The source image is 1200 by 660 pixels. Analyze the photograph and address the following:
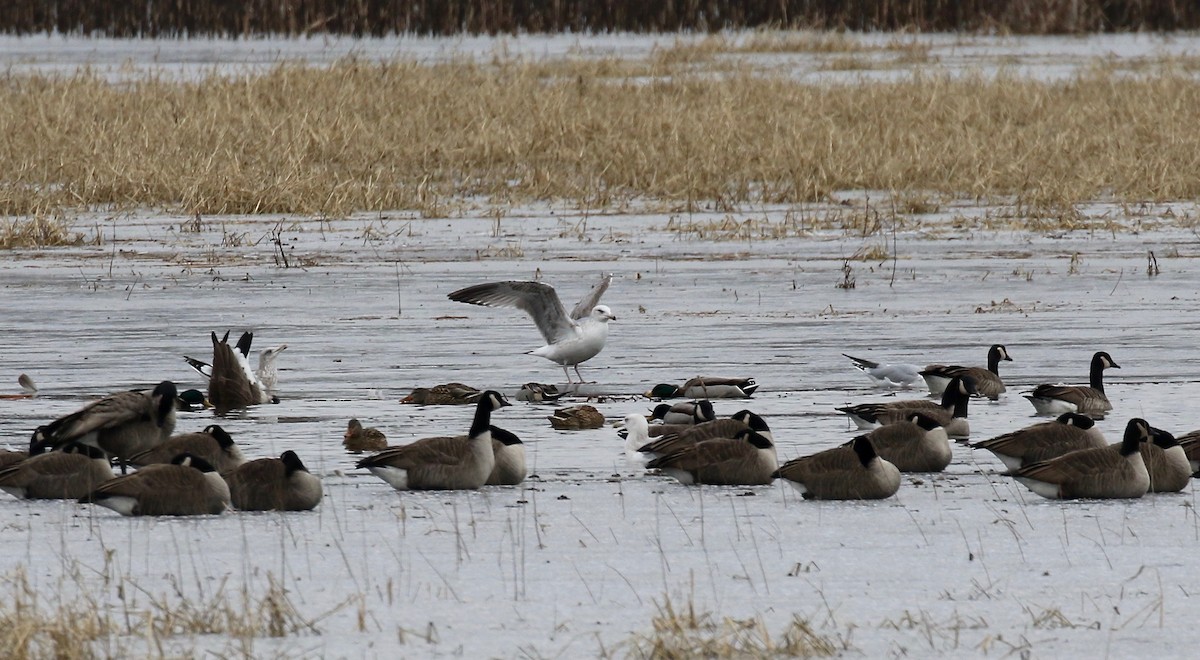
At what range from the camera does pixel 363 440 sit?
353 inches

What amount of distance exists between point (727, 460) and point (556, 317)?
387 centimetres

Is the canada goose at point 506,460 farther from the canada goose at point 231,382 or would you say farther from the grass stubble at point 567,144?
the grass stubble at point 567,144

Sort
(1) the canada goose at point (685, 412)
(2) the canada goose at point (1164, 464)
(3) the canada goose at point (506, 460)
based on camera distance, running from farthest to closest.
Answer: (1) the canada goose at point (685, 412), (3) the canada goose at point (506, 460), (2) the canada goose at point (1164, 464)

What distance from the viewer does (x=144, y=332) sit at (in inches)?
523

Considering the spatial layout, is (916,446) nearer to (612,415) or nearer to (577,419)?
(577,419)

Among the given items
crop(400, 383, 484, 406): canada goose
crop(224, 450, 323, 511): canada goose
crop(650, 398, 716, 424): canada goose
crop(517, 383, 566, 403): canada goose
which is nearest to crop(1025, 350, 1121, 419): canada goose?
crop(650, 398, 716, 424): canada goose

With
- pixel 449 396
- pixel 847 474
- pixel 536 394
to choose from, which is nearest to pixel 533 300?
pixel 536 394

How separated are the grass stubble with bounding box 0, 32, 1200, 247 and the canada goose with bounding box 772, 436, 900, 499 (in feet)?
36.3

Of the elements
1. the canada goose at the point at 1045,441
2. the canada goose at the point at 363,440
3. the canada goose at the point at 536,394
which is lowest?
the canada goose at the point at 536,394

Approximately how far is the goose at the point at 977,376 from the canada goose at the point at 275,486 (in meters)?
3.89

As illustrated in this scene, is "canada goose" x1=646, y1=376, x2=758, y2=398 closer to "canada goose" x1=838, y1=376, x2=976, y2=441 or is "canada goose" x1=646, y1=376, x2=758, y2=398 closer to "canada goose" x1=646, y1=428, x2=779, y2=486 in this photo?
"canada goose" x1=838, y1=376, x2=976, y2=441

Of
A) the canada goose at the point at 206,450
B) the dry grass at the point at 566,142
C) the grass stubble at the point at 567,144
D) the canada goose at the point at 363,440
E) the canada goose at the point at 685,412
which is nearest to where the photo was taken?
the canada goose at the point at 206,450

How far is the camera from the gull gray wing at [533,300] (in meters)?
11.9

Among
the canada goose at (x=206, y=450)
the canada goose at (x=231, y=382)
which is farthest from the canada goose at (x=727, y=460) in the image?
the canada goose at (x=231, y=382)
